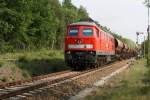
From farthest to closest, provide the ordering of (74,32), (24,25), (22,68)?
1. (24,25)
2. (74,32)
3. (22,68)

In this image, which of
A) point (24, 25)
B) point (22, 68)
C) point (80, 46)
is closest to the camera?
point (22, 68)

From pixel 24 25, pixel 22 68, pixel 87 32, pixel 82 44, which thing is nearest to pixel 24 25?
pixel 24 25

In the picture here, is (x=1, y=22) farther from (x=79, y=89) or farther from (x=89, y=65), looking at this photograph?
(x=79, y=89)

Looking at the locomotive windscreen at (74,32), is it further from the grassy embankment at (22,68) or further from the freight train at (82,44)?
the grassy embankment at (22,68)

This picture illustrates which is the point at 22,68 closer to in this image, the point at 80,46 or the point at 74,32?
the point at 80,46

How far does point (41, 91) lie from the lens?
17.4 metres

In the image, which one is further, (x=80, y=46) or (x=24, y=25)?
(x=24, y=25)

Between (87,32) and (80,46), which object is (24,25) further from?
(80,46)

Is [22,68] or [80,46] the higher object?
[80,46]

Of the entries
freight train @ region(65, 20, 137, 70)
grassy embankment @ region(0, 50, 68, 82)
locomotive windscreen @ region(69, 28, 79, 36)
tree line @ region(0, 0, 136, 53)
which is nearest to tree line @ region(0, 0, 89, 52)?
tree line @ region(0, 0, 136, 53)

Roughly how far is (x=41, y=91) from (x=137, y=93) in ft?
12.6

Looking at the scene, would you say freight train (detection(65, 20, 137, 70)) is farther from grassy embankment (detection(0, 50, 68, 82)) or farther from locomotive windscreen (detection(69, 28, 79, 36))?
grassy embankment (detection(0, 50, 68, 82))

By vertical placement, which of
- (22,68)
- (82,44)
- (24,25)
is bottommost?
(22,68)

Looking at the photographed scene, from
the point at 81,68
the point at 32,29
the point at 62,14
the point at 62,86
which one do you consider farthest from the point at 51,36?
the point at 62,86
